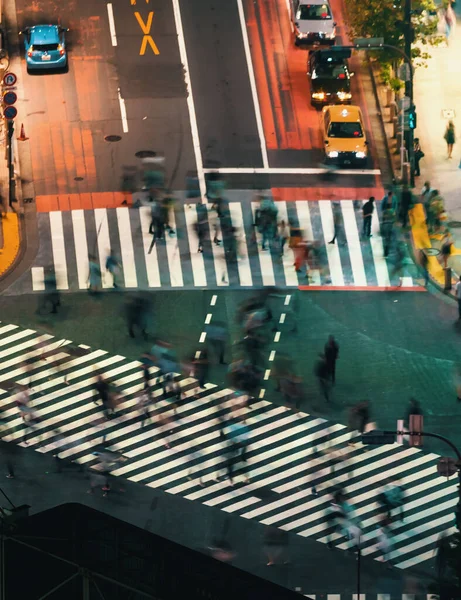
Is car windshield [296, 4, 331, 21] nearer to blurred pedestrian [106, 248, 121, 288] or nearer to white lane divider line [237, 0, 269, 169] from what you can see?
white lane divider line [237, 0, 269, 169]

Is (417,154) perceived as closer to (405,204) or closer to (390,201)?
(405,204)

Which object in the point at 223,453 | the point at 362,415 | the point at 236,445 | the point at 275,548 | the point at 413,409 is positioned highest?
the point at 413,409

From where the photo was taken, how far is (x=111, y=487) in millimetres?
50969

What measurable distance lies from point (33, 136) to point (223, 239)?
35.8 feet

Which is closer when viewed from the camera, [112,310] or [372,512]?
[372,512]

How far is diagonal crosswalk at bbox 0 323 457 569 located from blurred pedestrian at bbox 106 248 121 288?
14.5 feet

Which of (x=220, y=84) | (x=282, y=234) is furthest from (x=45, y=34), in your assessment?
(x=282, y=234)

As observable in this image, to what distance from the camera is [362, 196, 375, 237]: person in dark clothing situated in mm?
62463

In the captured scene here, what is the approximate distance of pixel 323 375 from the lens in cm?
5428

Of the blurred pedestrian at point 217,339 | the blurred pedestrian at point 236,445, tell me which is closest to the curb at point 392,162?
the blurred pedestrian at point 217,339

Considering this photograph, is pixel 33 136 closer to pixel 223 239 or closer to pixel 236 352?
pixel 223 239

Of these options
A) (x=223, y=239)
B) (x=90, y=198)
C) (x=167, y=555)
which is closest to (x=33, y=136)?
(x=90, y=198)

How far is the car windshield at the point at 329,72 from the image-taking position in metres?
70.6

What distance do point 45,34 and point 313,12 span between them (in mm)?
12265
